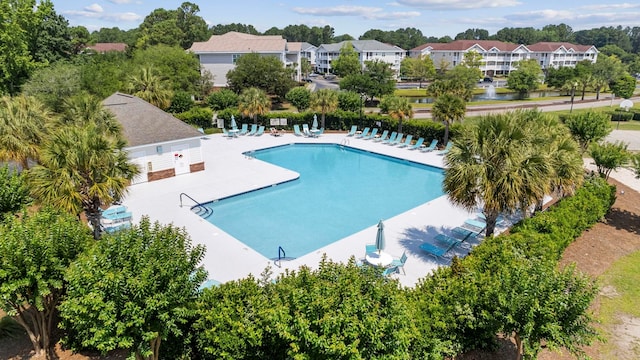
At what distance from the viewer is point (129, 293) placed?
6.42 meters

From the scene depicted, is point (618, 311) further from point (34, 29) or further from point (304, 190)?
point (34, 29)

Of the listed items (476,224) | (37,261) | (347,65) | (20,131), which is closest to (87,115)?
(20,131)

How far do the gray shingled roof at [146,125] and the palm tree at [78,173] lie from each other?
8554 millimetres

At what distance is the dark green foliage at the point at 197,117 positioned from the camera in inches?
1325

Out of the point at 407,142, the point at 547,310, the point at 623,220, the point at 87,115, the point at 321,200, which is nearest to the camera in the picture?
the point at 547,310

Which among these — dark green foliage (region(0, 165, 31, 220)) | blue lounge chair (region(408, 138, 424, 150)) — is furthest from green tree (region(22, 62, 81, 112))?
blue lounge chair (region(408, 138, 424, 150))

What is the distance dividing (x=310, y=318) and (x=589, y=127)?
19052 mm

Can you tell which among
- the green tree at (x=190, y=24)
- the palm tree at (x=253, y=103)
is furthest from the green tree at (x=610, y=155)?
the green tree at (x=190, y=24)

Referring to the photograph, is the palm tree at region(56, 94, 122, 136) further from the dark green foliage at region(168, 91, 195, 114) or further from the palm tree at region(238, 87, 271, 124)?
the dark green foliage at region(168, 91, 195, 114)

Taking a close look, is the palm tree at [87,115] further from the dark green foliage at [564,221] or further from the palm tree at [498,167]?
the dark green foliage at [564,221]

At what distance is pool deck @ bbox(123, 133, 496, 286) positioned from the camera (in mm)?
13461

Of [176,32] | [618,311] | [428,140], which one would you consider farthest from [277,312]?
[176,32]

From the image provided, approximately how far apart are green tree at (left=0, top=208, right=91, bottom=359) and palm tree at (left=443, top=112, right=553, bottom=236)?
10.7 metres

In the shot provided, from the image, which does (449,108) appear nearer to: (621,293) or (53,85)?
(621,293)
